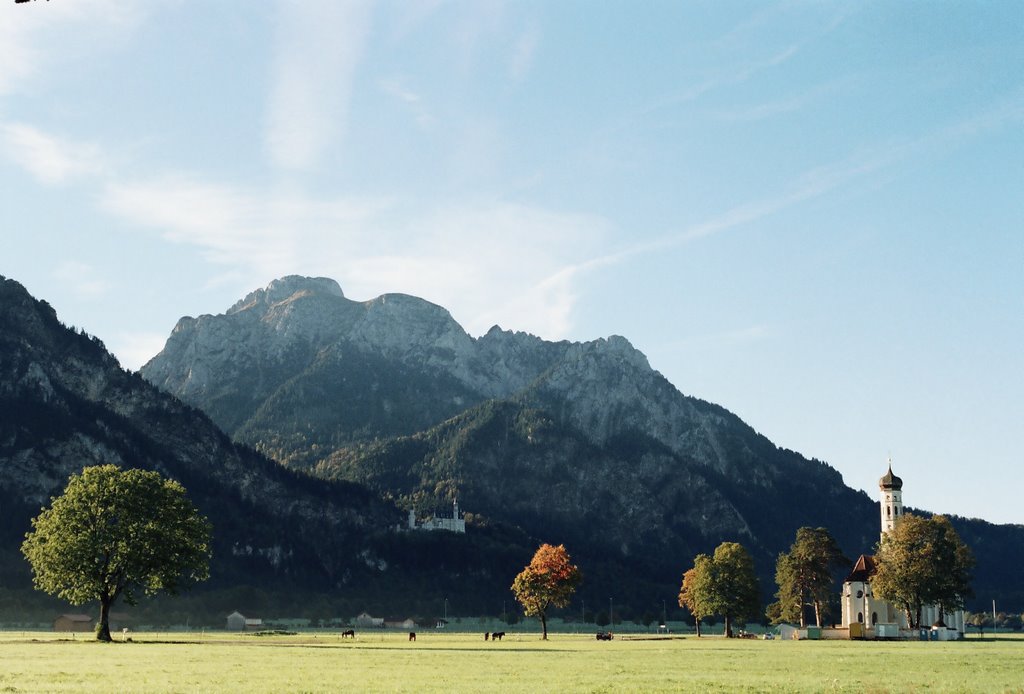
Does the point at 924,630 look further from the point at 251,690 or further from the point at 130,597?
the point at 251,690

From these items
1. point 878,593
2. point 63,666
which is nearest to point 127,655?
point 63,666

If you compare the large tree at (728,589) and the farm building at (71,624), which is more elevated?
the large tree at (728,589)

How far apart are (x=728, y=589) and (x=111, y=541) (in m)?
99.8

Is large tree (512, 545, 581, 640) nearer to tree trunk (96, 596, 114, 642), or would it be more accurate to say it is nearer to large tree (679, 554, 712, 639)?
large tree (679, 554, 712, 639)

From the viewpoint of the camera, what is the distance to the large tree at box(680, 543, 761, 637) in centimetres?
16850

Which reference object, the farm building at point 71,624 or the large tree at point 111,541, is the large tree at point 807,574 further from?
the farm building at point 71,624

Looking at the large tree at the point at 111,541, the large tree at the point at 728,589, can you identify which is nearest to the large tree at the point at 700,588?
the large tree at the point at 728,589

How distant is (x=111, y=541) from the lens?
348 feet

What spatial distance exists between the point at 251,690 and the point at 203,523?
75.4 m

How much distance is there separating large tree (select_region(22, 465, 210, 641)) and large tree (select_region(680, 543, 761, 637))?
289 feet

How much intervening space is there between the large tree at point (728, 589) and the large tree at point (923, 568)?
789 inches

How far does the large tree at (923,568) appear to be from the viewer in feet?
495

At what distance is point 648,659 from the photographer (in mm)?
76000

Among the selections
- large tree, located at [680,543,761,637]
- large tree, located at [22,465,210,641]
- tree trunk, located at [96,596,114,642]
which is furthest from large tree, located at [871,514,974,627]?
tree trunk, located at [96,596,114,642]
